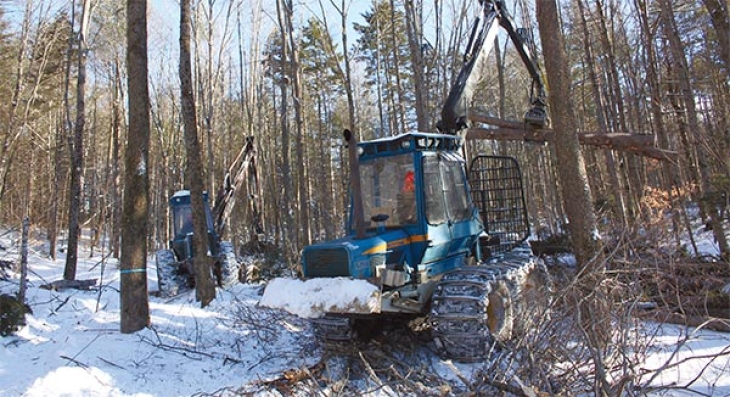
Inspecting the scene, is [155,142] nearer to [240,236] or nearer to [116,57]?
[240,236]

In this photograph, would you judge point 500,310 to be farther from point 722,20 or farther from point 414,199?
point 722,20

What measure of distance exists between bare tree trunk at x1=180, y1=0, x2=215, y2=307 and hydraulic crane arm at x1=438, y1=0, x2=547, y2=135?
4.62 metres

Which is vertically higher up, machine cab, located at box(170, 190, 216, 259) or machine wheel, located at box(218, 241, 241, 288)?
machine cab, located at box(170, 190, 216, 259)

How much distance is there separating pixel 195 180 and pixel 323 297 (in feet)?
17.3

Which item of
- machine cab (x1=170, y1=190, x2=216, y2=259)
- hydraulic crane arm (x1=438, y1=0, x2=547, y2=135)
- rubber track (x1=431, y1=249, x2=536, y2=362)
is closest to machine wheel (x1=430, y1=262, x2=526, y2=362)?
rubber track (x1=431, y1=249, x2=536, y2=362)

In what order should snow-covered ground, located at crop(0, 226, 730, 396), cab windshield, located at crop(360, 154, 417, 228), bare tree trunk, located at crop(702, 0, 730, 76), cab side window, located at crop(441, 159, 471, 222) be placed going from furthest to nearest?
bare tree trunk, located at crop(702, 0, 730, 76)
cab side window, located at crop(441, 159, 471, 222)
cab windshield, located at crop(360, 154, 417, 228)
snow-covered ground, located at crop(0, 226, 730, 396)

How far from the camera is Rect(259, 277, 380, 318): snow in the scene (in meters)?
4.47

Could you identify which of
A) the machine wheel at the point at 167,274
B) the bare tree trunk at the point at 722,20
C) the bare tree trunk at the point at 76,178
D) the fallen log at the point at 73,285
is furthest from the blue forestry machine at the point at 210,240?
the bare tree trunk at the point at 722,20

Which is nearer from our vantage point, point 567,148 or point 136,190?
point 567,148

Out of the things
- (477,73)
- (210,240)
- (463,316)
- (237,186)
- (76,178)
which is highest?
(477,73)

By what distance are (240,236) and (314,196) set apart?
19.2ft

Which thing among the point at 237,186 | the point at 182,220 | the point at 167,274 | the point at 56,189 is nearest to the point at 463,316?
the point at 167,274

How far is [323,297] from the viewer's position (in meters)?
4.59

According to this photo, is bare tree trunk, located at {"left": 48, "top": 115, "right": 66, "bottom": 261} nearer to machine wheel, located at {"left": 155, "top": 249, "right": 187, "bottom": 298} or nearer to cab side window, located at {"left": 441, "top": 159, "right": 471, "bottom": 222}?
machine wheel, located at {"left": 155, "top": 249, "right": 187, "bottom": 298}
